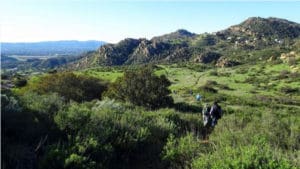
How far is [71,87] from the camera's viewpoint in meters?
37.1

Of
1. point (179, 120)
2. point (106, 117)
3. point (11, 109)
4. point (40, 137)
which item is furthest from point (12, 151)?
point (179, 120)

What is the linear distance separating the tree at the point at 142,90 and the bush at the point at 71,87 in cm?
417

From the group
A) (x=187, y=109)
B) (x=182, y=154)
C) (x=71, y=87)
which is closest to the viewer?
(x=182, y=154)

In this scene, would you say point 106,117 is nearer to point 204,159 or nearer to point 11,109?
point 11,109

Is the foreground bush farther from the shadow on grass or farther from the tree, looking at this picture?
the tree

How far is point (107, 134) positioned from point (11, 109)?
286 cm

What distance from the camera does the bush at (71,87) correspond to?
116 ft

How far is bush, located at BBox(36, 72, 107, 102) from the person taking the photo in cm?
3538

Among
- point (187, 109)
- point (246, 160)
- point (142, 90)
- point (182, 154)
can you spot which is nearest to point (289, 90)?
point (187, 109)

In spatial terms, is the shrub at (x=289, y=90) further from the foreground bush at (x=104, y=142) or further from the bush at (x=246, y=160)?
the bush at (x=246, y=160)

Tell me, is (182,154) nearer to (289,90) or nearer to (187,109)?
(187,109)

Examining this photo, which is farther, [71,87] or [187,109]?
[71,87]

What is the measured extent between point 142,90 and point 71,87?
310 inches

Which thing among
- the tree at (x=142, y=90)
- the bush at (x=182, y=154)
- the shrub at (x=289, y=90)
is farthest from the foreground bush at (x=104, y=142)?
the shrub at (x=289, y=90)
